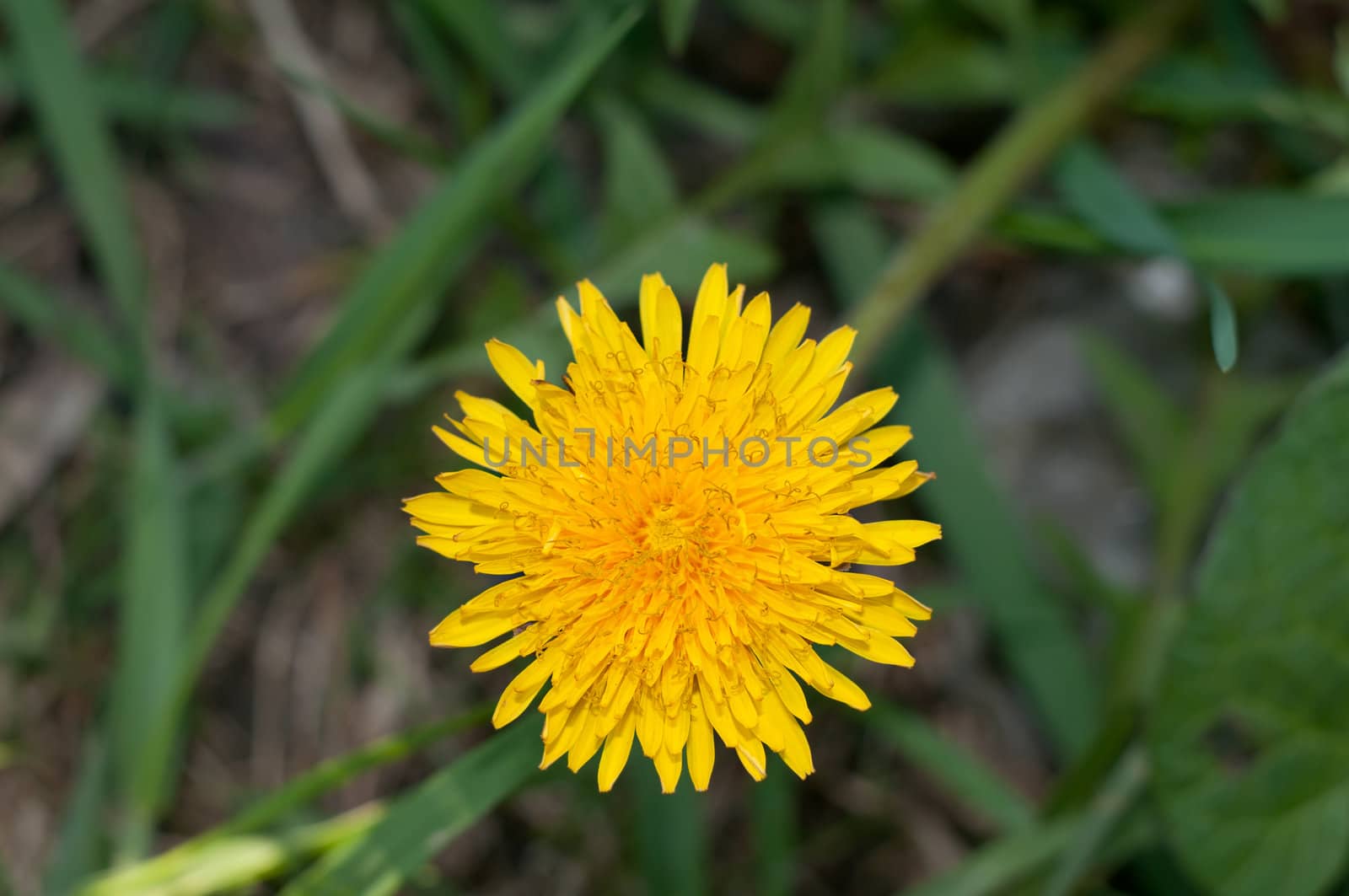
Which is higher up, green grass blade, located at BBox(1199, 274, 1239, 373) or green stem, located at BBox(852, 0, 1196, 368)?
green stem, located at BBox(852, 0, 1196, 368)

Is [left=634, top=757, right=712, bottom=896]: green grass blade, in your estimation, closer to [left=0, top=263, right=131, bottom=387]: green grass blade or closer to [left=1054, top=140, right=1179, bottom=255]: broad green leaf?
[left=1054, top=140, right=1179, bottom=255]: broad green leaf

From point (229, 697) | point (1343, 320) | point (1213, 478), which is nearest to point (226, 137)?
point (229, 697)

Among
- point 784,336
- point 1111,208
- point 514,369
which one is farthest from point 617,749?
point 1111,208

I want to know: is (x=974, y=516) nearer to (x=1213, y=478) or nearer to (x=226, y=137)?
(x=1213, y=478)

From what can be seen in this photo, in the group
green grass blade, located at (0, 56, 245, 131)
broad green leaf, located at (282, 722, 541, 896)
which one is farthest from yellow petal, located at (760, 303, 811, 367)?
green grass blade, located at (0, 56, 245, 131)

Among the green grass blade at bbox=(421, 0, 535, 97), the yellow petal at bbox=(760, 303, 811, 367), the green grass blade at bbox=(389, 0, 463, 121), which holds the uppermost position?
the green grass blade at bbox=(389, 0, 463, 121)

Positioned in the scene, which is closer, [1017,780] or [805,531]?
Answer: [805,531]
